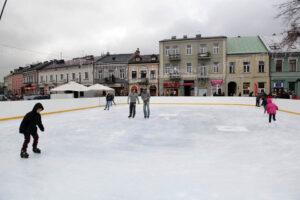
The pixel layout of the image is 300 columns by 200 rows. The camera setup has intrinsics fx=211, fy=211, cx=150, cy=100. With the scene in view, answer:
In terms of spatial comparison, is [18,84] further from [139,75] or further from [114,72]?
[139,75]

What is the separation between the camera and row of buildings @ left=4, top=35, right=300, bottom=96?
1131 inches

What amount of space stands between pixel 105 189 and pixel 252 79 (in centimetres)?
3039

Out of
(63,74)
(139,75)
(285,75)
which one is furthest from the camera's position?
(63,74)

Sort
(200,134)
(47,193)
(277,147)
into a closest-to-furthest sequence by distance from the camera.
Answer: (47,193) < (277,147) < (200,134)

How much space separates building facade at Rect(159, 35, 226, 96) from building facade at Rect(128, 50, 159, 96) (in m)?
1.06

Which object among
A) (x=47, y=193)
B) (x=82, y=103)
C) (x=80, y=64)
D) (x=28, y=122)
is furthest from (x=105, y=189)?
(x=80, y=64)

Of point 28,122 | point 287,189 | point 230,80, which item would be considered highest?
point 230,80

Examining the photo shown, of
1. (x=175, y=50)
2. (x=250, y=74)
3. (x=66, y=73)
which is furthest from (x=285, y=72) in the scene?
(x=66, y=73)

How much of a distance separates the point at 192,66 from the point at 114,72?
13032mm

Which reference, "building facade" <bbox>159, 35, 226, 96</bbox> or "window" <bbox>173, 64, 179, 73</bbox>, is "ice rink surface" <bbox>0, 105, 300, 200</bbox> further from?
"window" <bbox>173, 64, 179, 73</bbox>

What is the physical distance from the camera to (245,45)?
31375 mm

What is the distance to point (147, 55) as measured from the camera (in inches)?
1438

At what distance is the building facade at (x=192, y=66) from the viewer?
3062 cm

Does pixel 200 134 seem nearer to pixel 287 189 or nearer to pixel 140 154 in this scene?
pixel 140 154
